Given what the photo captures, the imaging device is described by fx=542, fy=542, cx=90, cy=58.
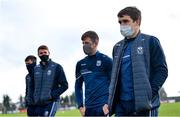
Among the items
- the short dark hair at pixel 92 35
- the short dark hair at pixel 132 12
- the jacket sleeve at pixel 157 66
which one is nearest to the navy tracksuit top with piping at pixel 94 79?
the short dark hair at pixel 92 35

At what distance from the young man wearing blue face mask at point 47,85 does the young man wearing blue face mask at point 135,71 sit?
14.3ft

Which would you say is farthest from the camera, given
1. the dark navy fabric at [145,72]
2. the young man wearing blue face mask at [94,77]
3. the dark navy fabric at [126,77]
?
the young man wearing blue face mask at [94,77]

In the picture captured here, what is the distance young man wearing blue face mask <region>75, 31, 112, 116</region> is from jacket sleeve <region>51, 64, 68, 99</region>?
5.98 feet

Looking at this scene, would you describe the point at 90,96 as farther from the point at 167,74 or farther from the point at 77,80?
the point at 167,74

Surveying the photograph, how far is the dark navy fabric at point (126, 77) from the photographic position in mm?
7102

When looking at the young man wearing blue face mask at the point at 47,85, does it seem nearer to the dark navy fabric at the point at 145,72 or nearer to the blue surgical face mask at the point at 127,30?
the dark navy fabric at the point at 145,72

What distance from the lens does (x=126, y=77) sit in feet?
23.6

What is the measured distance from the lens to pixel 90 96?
9531 millimetres

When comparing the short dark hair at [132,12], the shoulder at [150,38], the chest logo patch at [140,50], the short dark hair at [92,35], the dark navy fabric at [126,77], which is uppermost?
the short dark hair at [92,35]

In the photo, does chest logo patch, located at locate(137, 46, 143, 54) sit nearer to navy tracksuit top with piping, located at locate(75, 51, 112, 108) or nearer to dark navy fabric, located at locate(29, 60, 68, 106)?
navy tracksuit top with piping, located at locate(75, 51, 112, 108)

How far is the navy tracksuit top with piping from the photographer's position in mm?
9508

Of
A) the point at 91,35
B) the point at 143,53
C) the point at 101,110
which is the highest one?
the point at 91,35

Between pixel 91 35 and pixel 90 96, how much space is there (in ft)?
3.52

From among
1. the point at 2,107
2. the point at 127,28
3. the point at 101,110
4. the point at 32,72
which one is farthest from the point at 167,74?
the point at 2,107
